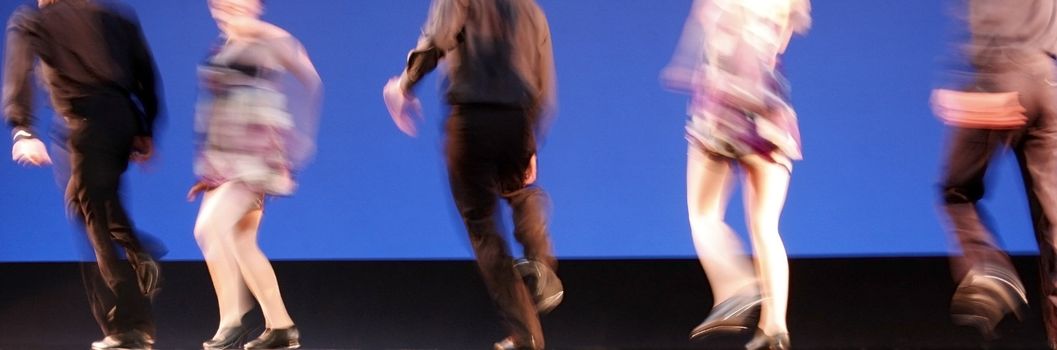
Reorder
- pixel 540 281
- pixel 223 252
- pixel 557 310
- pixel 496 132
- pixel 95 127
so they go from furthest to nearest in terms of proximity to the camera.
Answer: pixel 557 310 → pixel 223 252 → pixel 95 127 → pixel 540 281 → pixel 496 132

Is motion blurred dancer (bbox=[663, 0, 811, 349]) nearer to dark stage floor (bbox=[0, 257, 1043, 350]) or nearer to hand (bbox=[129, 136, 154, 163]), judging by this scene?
dark stage floor (bbox=[0, 257, 1043, 350])

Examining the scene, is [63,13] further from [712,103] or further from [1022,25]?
[1022,25]

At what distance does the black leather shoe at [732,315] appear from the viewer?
321cm

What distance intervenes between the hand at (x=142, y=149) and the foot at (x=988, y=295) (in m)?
2.61

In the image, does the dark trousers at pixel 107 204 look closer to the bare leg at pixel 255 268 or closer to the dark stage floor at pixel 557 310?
the bare leg at pixel 255 268

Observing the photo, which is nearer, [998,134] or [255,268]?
[998,134]

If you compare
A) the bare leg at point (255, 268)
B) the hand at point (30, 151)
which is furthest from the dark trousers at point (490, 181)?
the hand at point (30, 151)

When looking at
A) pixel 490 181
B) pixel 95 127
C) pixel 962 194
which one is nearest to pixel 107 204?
pixel 95 127

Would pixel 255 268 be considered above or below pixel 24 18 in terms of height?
below

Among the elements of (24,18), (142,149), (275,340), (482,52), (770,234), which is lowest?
(275,340)

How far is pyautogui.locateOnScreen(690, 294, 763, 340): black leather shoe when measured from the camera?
10.5 feet

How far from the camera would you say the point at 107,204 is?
376 cm

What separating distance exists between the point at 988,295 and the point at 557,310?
1.89 m

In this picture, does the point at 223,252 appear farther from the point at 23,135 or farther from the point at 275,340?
the point at 23,135
